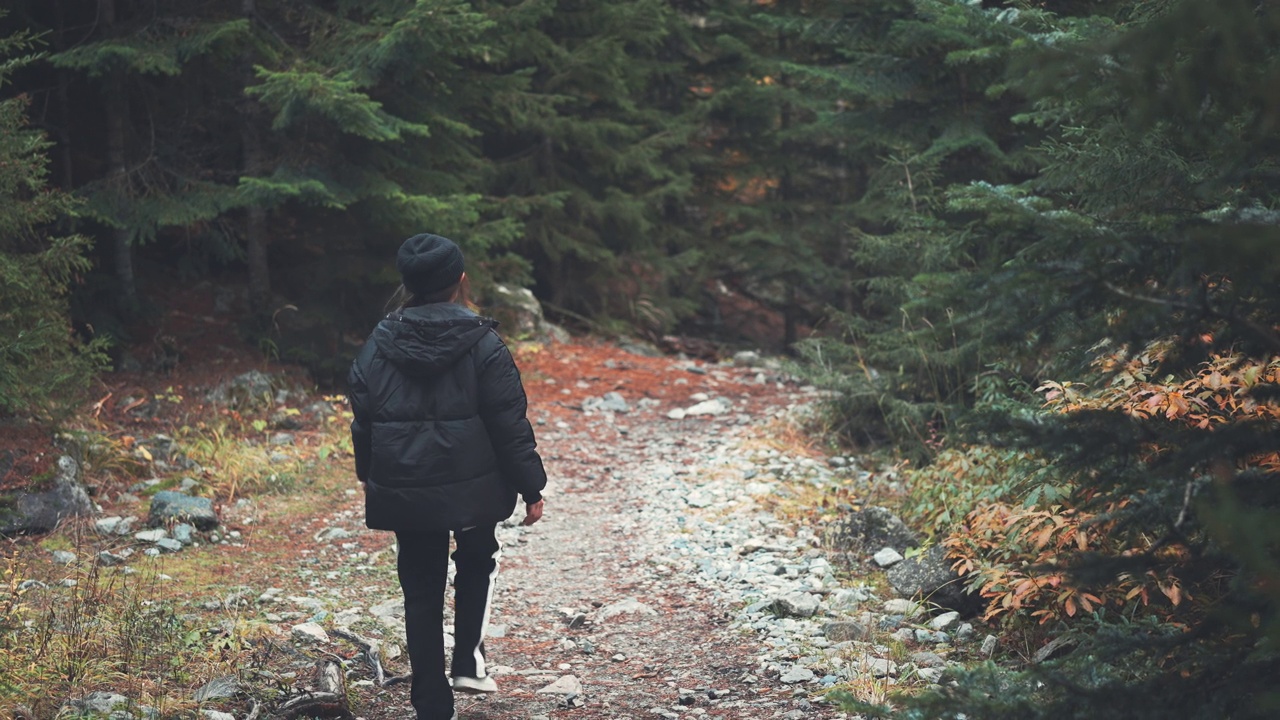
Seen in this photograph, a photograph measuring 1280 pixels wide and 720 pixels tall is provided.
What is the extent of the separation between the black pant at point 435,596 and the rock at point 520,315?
→ 9.34m

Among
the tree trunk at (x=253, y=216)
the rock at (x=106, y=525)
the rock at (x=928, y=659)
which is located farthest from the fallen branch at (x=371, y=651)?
the tree trunk at (x=253, y=216)

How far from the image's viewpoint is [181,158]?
10.2 metres

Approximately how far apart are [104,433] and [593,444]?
182 inches

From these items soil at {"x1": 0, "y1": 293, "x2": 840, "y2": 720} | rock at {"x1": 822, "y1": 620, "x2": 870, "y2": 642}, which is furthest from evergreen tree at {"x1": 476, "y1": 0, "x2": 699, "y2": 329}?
rock at {"x1": 822, "y1": 620, "x2": 870, "y2": 642}

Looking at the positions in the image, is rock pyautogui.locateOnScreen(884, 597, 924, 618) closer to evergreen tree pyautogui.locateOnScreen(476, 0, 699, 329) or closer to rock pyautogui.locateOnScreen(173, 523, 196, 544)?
rock pyautogui.locateOnScreen(173, 523, 196, 544)

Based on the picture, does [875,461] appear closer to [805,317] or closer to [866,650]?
[866,650]

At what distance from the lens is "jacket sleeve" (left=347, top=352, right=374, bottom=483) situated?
412cm

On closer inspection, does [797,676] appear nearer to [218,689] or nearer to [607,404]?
[218,689]

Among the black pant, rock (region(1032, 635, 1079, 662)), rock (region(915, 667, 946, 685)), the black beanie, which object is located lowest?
rock (region(915, 667, 946, 685))

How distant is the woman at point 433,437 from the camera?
4.01 m

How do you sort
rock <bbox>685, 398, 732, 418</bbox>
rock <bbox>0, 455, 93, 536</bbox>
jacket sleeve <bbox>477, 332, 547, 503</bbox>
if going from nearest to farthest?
jacket sleeve <bbox>477, 332, 547, 503</bbox> → rock <bbox>0, 455, 93, 536</bbox> → rock <bbox>685, 398, 732, 418</bbox>

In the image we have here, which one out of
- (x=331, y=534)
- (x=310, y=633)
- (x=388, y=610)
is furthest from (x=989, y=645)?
(x=331, y=534)

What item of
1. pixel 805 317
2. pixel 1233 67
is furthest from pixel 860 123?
pixel 805 317

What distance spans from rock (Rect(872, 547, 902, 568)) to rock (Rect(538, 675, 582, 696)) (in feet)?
7.56
